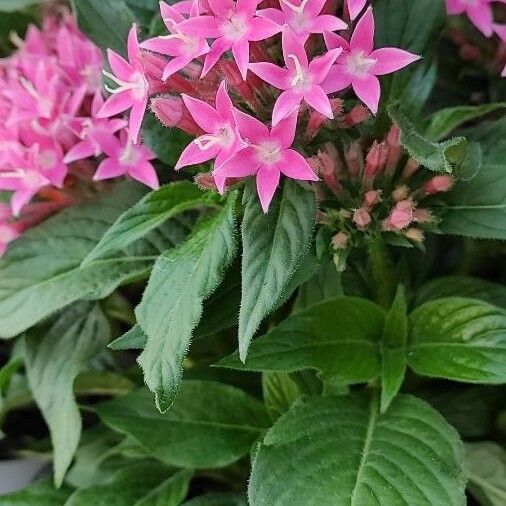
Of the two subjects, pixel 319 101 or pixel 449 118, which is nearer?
pixel 319 101

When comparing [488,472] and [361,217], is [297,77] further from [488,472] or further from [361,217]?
[488,472]

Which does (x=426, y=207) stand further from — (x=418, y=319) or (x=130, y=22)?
(x=130, y=22)

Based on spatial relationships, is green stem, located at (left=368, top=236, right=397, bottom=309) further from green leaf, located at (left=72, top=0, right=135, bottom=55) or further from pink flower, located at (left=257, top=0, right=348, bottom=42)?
green leaf, located at (left=72, top=0, right=135, bottom=55)

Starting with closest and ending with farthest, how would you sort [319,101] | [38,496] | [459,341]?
[319,101] → [459,341] → [38,496]

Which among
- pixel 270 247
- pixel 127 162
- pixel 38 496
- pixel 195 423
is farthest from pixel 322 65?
pixel 38 496

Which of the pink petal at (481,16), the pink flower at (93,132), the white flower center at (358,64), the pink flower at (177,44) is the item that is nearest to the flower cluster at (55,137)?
the pink flower at (93,132)

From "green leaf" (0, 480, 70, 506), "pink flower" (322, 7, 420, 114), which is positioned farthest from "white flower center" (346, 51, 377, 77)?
"green leaf" (0, 480, 70, 506)
